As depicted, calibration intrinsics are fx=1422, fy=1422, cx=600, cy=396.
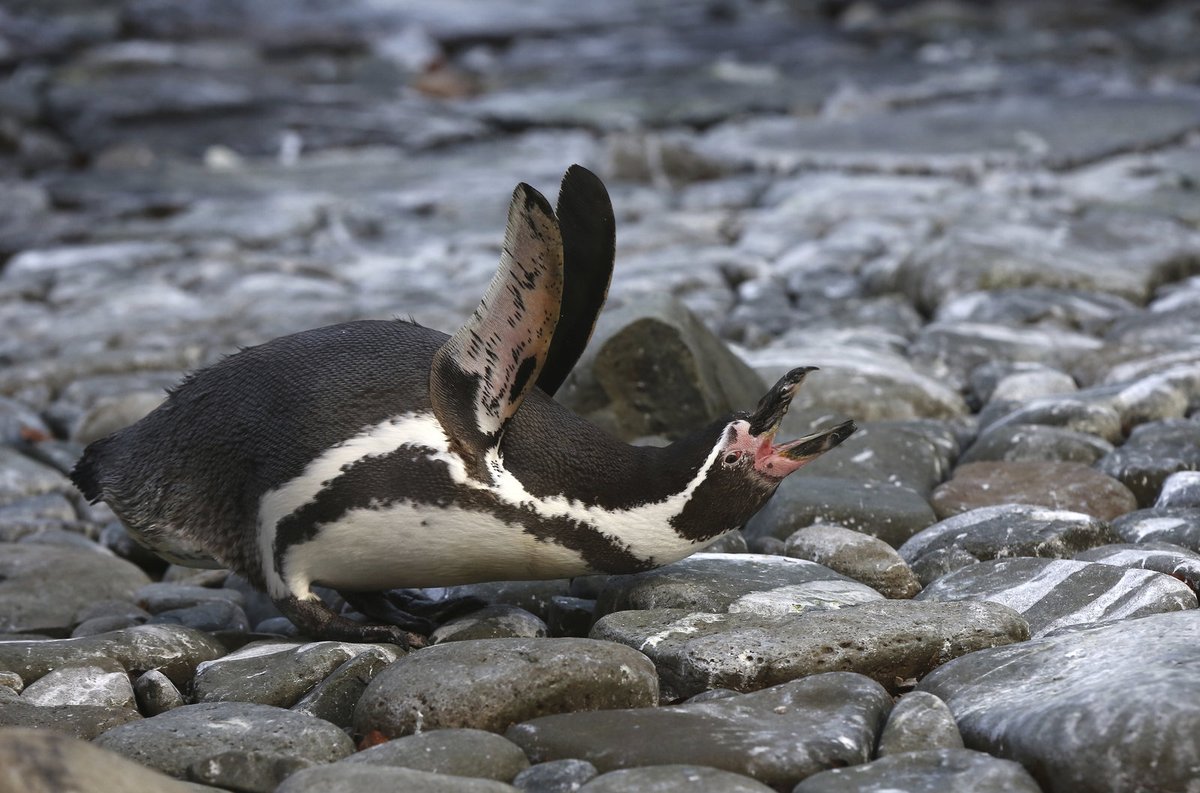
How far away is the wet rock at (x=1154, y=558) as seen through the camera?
316 centimetres

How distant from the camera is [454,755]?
7.78 feet

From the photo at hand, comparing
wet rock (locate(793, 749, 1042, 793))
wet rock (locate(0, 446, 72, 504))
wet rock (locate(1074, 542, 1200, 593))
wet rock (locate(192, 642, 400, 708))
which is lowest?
wet rock (locate(0, 446, 72, 504))

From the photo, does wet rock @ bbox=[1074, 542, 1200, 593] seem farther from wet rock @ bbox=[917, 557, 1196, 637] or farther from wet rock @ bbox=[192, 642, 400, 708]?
wet rock @ bbox=[192, 642, 400, 708]

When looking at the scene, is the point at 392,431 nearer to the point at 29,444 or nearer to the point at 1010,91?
the point at 29,444

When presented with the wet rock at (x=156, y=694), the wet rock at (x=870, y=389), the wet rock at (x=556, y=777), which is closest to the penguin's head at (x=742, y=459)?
the wet rock at (x=556, y=777)

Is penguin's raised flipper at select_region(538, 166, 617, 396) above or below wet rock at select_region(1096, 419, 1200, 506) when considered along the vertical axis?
above

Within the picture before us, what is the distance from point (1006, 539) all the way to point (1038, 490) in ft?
1.70

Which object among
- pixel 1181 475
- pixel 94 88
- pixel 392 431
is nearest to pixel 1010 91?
pixel 94 88

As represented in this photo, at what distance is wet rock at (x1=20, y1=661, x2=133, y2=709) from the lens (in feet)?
9.47

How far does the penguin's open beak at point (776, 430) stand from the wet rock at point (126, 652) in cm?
133

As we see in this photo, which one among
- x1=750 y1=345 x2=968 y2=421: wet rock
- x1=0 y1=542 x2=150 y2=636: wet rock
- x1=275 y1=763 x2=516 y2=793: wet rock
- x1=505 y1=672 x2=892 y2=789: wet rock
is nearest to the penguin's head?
x1=505 y1=672 x2=892 y2=789: wet rock

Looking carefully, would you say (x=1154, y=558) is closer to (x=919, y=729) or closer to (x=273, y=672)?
(x=919, y=729)

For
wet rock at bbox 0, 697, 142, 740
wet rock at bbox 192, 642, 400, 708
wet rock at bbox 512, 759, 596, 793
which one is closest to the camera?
wet rock at bbox 512, 759, 596, 793

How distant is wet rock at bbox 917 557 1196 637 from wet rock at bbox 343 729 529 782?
118cm
